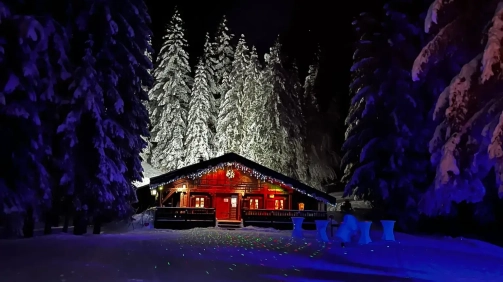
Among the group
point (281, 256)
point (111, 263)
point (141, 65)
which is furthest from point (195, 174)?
point (111, 263)

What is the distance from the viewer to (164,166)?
162 ft

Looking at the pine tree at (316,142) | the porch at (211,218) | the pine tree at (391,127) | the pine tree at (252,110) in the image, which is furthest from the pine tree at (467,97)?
the pine tree at (316,142)

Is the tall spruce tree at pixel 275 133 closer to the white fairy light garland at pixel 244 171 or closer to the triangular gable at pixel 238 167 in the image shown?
the white fairy light garland at pixel 244 171

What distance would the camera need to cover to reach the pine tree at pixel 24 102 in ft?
47.5

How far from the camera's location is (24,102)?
1516cm

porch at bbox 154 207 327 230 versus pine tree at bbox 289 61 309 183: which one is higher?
pine tree at bbox 289 61 309 183

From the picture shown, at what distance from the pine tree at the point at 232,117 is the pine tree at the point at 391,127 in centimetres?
2193

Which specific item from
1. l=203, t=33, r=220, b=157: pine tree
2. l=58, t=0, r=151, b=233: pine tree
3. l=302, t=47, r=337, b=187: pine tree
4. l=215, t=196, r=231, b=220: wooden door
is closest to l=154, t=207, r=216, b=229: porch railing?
l=215, t=196, r=231, b=220: wooden door

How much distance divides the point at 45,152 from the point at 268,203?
2345 centimetres

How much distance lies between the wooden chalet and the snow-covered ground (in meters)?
16.0

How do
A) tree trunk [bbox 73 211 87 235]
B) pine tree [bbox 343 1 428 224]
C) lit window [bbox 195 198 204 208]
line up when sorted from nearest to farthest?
tree trunk [bbox 73 211 87 235] < pine tree [bbox 343 1 428 224] < lit window [bbox 195 198 204 208]

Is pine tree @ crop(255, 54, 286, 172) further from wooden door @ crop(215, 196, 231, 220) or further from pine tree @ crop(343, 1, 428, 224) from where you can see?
pine tree @ crop(343, 1, 428, 224)

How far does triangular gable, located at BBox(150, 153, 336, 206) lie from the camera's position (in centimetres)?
3400

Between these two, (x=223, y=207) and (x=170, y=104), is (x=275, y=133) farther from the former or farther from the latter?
(x=170, y=104)
